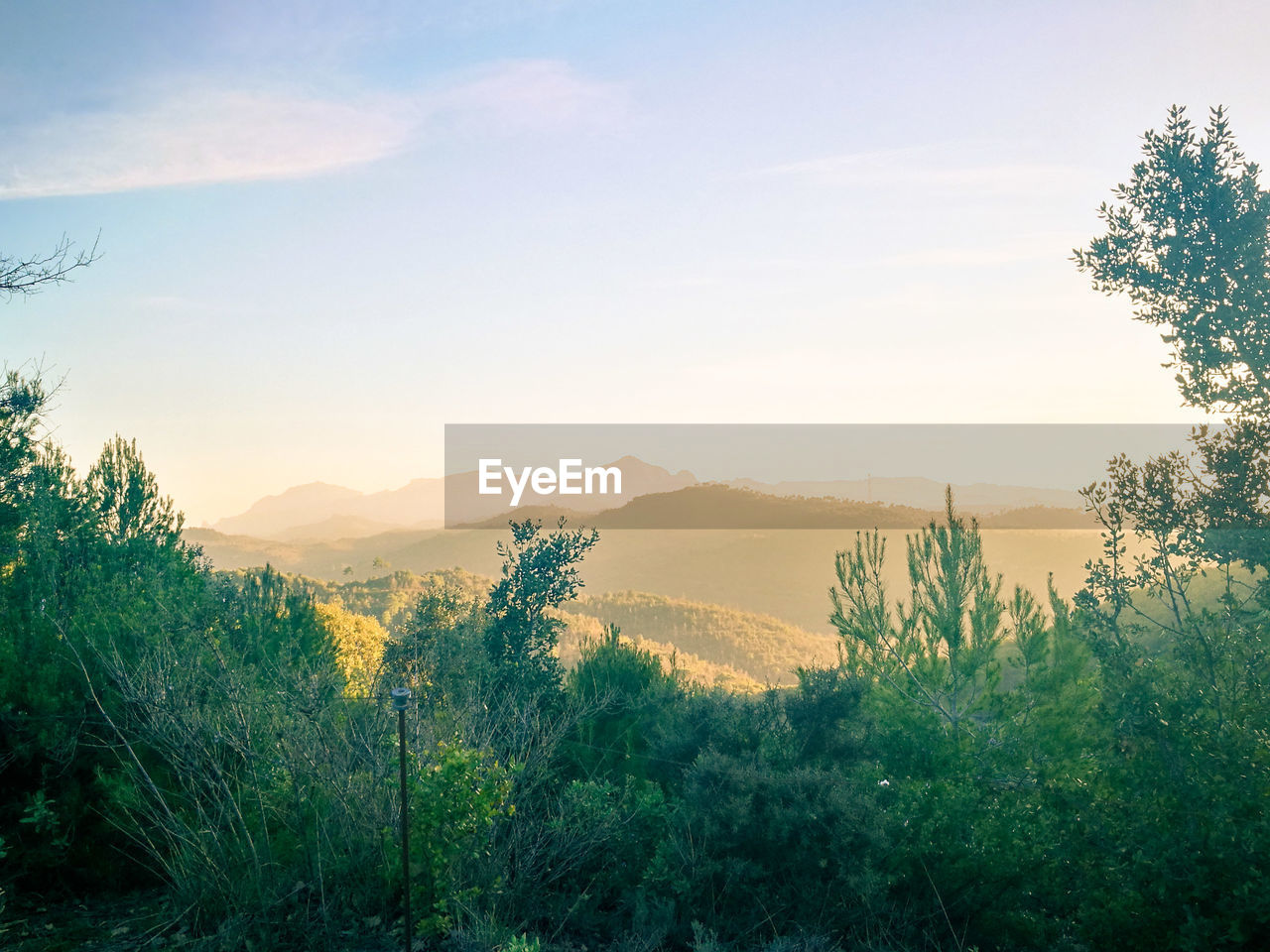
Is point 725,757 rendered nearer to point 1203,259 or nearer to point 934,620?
point 934,620

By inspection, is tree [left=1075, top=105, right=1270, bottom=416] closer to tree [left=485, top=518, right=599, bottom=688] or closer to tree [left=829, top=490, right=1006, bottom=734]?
tree [left=829, top=490, right=1006, bottom=734]

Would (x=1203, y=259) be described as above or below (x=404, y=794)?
above

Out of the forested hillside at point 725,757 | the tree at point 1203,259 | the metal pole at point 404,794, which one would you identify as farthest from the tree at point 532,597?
the tree at point 1203,259

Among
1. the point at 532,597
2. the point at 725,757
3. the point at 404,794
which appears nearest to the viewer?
the point at 404,794

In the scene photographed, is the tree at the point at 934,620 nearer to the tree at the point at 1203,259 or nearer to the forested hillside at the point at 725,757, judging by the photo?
the forested hillside at the point at 725,757

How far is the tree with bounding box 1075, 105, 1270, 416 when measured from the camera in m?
11.1

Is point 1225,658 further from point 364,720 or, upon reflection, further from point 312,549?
point 312,549

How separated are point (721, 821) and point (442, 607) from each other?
6.13 m

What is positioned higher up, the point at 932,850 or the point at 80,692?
the point at 80,692

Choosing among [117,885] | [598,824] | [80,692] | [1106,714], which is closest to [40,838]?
[117,885]

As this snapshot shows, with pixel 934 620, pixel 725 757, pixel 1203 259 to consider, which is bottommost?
pixel 725 757

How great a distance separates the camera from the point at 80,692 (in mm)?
8938

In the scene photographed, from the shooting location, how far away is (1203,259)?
38.0 ft

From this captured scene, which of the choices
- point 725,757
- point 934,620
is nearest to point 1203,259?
point 934,620
